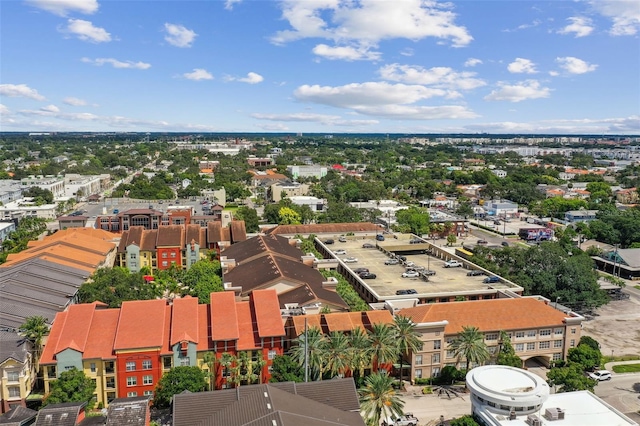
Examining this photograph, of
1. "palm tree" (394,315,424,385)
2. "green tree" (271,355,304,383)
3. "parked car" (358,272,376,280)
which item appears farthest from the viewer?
"parked car" (358,272,376,280)

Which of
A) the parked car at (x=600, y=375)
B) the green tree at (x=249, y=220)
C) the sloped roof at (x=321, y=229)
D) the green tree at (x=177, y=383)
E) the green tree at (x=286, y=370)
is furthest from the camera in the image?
the green tree at (x=249, y=220)

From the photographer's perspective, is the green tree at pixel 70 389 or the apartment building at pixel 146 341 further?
the apartment building at pixel 146 341

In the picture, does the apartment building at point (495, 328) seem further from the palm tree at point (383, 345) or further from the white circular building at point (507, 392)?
the white circular building at point (507, 392)

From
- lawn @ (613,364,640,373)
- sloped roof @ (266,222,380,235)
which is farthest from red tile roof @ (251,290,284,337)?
sloped roof @ (266,222,380,235)

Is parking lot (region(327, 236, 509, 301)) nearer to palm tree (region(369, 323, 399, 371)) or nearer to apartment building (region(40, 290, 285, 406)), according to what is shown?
palm tree (region(369, 323, 399, 371))

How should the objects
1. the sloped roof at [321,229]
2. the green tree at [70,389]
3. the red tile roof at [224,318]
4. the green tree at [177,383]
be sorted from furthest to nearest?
1. the sloped roof at [321,229]
2. the red tile roof at [224,318]
3. the green tree at [177,383]
4. the green tree at [70,389]

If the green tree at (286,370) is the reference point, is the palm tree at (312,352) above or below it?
above

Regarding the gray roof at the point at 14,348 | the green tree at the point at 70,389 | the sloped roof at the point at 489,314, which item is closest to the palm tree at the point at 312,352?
the sloped roof at the point at 489,314
